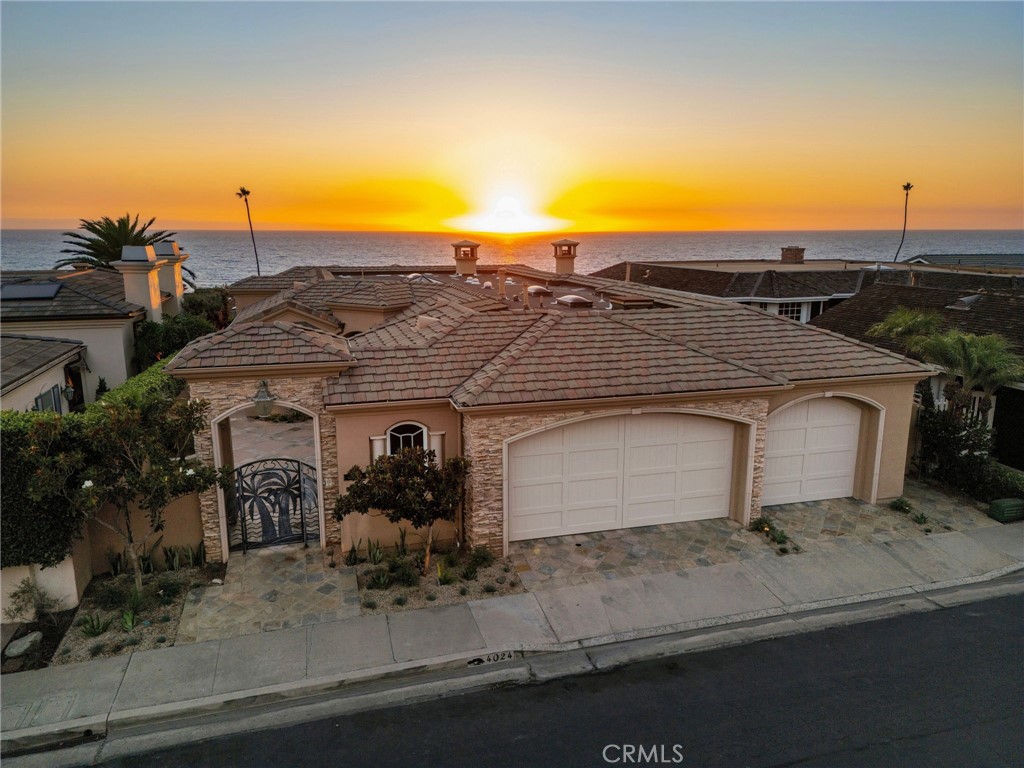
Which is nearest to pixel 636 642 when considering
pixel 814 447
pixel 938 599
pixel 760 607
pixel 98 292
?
pixel 760 607

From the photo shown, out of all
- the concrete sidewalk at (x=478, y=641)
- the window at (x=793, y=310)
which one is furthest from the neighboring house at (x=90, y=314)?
the window at (x=793, y=310)

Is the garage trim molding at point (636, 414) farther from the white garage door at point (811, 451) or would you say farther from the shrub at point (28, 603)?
the shrub at point (28, 603)

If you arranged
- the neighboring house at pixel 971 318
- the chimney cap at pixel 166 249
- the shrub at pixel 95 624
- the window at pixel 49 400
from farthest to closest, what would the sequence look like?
the chimney cap at pixel 166 249 < the window at pixel 49 400 < the neighboring house at pixel 971 318 < the shrub at pixel 95 624

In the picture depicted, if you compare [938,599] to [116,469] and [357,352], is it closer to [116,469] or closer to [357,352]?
[357,352]

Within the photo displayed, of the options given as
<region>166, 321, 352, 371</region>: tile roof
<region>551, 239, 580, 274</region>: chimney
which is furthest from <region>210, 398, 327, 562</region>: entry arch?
<region>551, 239, 580, 274</region>: chimney

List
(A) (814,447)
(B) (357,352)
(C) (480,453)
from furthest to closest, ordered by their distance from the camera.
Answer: (A) (814,447)
(B) (357,352)
(C) (480,453)
